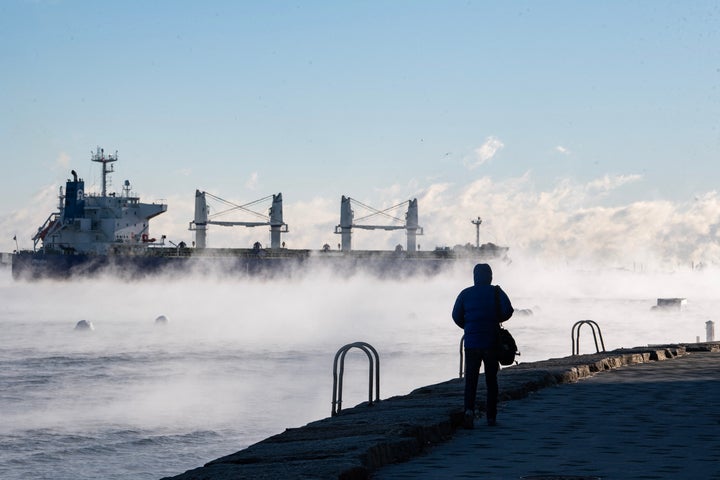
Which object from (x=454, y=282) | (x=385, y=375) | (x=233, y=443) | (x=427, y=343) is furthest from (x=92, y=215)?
(x=233, y=443)

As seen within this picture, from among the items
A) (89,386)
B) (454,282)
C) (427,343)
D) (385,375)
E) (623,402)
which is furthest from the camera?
(454,282)

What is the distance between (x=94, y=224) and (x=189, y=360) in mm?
54956

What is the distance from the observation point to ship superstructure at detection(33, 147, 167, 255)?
90.9m

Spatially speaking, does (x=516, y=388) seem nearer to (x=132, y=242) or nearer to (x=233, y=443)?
(x=233, y=443)

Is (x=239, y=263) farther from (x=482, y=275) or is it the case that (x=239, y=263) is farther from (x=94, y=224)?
(x=482, y=275)

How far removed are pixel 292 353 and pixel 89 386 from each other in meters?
14.4

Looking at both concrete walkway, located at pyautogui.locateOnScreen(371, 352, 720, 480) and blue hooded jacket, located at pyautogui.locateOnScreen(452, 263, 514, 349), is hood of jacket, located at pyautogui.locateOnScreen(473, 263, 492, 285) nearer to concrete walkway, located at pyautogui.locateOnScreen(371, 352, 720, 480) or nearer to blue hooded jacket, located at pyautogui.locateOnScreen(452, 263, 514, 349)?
blue hooded jacket, located at pyautogui.locateOnScreen(452, 263, 514, 349)

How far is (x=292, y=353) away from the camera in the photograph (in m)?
43.8

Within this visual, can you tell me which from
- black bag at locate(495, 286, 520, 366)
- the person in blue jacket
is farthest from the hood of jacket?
black bag at locate(495, 286, 520, 366)

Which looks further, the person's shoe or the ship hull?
the ship hull

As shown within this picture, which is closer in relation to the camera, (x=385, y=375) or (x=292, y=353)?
(x=385, y=375)

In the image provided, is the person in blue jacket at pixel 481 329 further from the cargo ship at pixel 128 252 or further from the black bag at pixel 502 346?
the cargo ship at pixel 128 252

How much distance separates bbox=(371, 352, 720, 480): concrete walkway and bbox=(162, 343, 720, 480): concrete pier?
1cm

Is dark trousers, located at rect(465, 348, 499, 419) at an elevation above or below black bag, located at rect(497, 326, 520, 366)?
below
